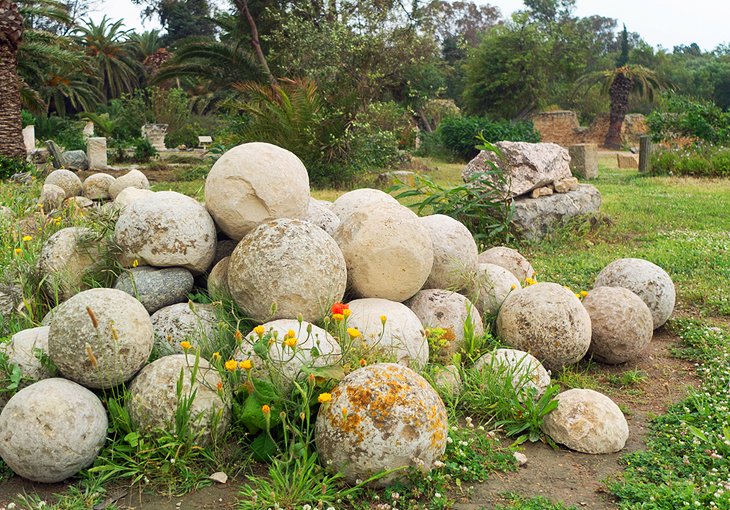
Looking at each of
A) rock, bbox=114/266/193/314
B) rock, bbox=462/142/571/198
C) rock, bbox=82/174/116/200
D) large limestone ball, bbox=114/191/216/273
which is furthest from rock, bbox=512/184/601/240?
rock, bbox=82/174/116/200

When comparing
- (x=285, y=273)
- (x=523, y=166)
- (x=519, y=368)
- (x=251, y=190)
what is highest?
(x=251, y=190)

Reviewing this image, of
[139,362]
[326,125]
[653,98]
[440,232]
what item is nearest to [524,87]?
[653,98]

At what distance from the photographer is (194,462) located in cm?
342

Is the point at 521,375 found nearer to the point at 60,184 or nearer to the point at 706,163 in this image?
the point at 60,184

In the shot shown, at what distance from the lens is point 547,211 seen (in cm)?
865

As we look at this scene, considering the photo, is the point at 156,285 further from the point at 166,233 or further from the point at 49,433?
the point at 49,433

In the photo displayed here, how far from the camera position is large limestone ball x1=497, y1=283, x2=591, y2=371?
4625 millimetres

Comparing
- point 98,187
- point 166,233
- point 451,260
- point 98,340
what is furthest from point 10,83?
point 98,340

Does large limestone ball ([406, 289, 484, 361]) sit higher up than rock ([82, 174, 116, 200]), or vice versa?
rock ([82, 174, 116, 200])

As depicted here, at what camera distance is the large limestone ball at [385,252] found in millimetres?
4426

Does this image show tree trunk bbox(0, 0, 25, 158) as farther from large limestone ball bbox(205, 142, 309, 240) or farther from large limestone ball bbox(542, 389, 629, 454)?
large limestone ball bbox(542, 389, 629, 454)

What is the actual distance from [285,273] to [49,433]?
1.44 meters

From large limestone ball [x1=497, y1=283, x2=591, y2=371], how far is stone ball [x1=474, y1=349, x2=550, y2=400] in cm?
23

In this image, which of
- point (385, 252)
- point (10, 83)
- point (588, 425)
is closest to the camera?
point (588, 425)
